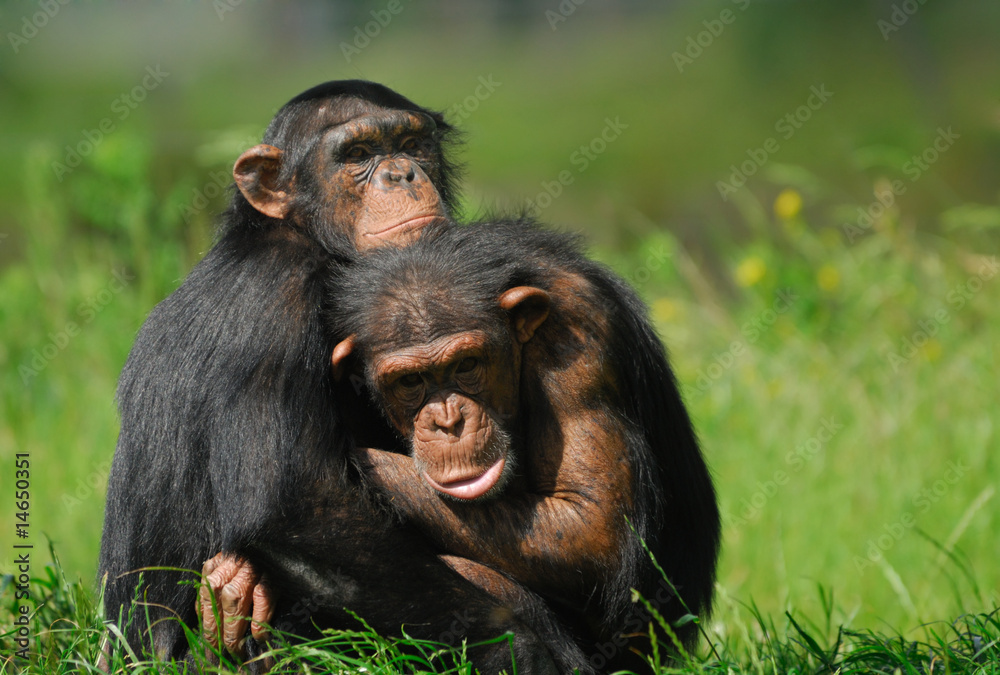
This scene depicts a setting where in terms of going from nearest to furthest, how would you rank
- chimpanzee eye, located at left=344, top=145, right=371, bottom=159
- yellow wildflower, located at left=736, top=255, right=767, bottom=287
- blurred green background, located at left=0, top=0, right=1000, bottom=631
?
chimpanzee eye, located at left=344, top=145, right=371, bottom=159, blurred green background, located at left=0, top=0, right=1000, bottom=631, yellow wildflower, located at left=736, top=255, right=767, bottom=287

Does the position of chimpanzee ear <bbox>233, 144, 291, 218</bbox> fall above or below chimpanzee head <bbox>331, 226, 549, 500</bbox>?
above

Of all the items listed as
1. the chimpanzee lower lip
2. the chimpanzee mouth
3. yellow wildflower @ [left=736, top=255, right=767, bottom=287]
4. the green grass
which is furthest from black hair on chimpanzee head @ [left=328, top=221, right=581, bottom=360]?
yellow wildflower @ [left=736, top=255, right=767, bottom=287]

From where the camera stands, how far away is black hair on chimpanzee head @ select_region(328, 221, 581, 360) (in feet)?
12.7

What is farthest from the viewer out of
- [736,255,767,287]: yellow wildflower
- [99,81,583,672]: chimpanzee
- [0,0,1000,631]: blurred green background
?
[736,255,767,287]: yellow wildflower

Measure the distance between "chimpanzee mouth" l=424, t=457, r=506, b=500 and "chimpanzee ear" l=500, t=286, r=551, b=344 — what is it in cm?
53

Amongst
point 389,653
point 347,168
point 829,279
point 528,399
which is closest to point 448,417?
point 528,399

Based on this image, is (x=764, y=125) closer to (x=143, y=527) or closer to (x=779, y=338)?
(x=779, y=338)

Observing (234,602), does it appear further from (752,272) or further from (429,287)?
(752,272)

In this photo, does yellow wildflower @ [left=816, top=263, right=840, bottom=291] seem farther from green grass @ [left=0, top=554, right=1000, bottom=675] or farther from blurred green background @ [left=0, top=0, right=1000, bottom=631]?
green grass @ [left=0, top=554, right=1000, bottom=675]

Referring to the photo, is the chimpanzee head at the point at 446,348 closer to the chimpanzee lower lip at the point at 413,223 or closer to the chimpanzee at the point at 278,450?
the chimpanzee at the point at 278,450

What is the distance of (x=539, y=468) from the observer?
13.2 feet

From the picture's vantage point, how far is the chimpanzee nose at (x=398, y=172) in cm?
467

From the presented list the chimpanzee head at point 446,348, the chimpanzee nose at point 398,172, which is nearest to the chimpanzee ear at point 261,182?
the chimpanzee nose at point 398,172

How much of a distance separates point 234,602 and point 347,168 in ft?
6.32
